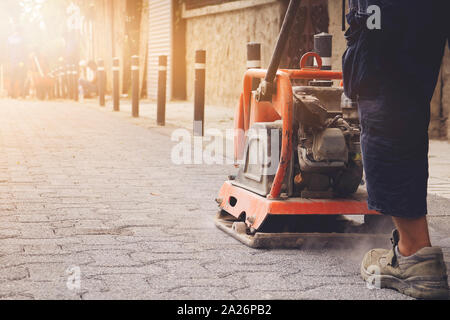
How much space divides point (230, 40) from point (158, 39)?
17.9 feet

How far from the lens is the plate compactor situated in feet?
12.0

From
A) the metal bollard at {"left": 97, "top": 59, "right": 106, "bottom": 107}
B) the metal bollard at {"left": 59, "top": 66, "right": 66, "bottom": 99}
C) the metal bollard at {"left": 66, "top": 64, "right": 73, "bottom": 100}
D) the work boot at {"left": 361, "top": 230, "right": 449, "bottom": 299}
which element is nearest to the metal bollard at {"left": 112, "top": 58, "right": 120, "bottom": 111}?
the metal bollard at {"left": 97, "top": 59, "right": 106, "bottom": 107}

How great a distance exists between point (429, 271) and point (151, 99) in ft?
65.8

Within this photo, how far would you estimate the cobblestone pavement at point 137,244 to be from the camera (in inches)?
118

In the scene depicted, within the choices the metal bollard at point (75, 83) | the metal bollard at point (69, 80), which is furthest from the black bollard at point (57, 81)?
the metal bollard at point (75, 83)

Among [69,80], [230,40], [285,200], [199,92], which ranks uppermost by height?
[230,40]

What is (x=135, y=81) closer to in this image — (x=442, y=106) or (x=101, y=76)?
(x=101, y=76)

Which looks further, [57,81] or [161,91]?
[57,81]

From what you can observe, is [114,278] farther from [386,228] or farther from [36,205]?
[36,205]

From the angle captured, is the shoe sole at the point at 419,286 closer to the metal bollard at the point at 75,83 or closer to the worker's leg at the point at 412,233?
the worker's leg at the point at 412,233

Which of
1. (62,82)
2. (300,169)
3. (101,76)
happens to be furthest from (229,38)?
(300,169)

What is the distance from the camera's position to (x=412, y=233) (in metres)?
2.99

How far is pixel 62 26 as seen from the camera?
36.7 metres
